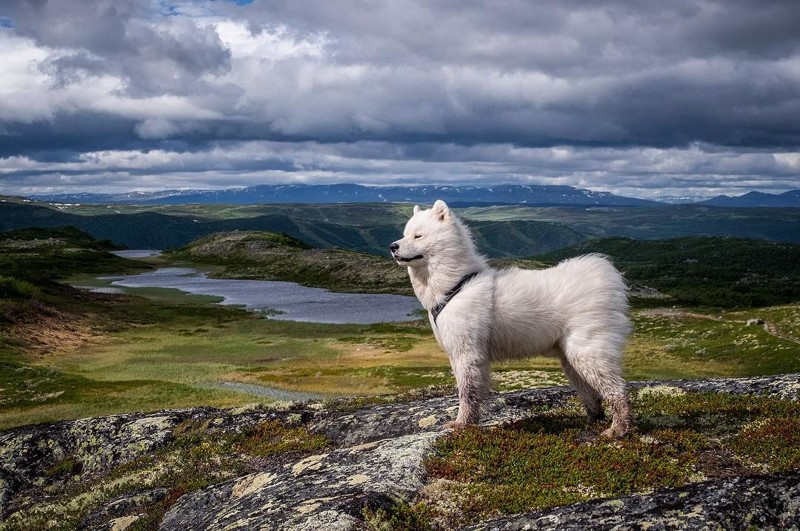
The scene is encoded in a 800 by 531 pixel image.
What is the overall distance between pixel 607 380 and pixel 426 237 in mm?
4881

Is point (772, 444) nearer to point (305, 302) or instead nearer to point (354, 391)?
point (354, 391)

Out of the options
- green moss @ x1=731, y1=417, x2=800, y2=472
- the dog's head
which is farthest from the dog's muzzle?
green moss @ x1=731, y1=417, x2=800, y2=472

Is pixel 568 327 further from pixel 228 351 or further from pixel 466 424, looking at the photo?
pixel 228 351

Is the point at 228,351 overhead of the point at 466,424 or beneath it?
beneath

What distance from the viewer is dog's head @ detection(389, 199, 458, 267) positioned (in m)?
12.7

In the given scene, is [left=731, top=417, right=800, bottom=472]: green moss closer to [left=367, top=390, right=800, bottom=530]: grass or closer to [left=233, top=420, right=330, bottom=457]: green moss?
[left=367, top=390, right=800, bottom=530]: grass

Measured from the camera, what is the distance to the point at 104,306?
120 metres

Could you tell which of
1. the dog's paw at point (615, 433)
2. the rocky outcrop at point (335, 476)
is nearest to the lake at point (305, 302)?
the rocky outcrop at point (335, 476)

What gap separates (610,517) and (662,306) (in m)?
165

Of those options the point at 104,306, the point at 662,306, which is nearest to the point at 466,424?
the point at 104,306

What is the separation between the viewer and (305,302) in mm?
156375

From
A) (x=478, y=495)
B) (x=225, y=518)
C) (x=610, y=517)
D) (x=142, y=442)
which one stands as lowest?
(x=142, y=442)

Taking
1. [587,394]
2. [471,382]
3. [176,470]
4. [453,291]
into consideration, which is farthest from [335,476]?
[176,470]

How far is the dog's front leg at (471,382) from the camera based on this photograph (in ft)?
41.8
